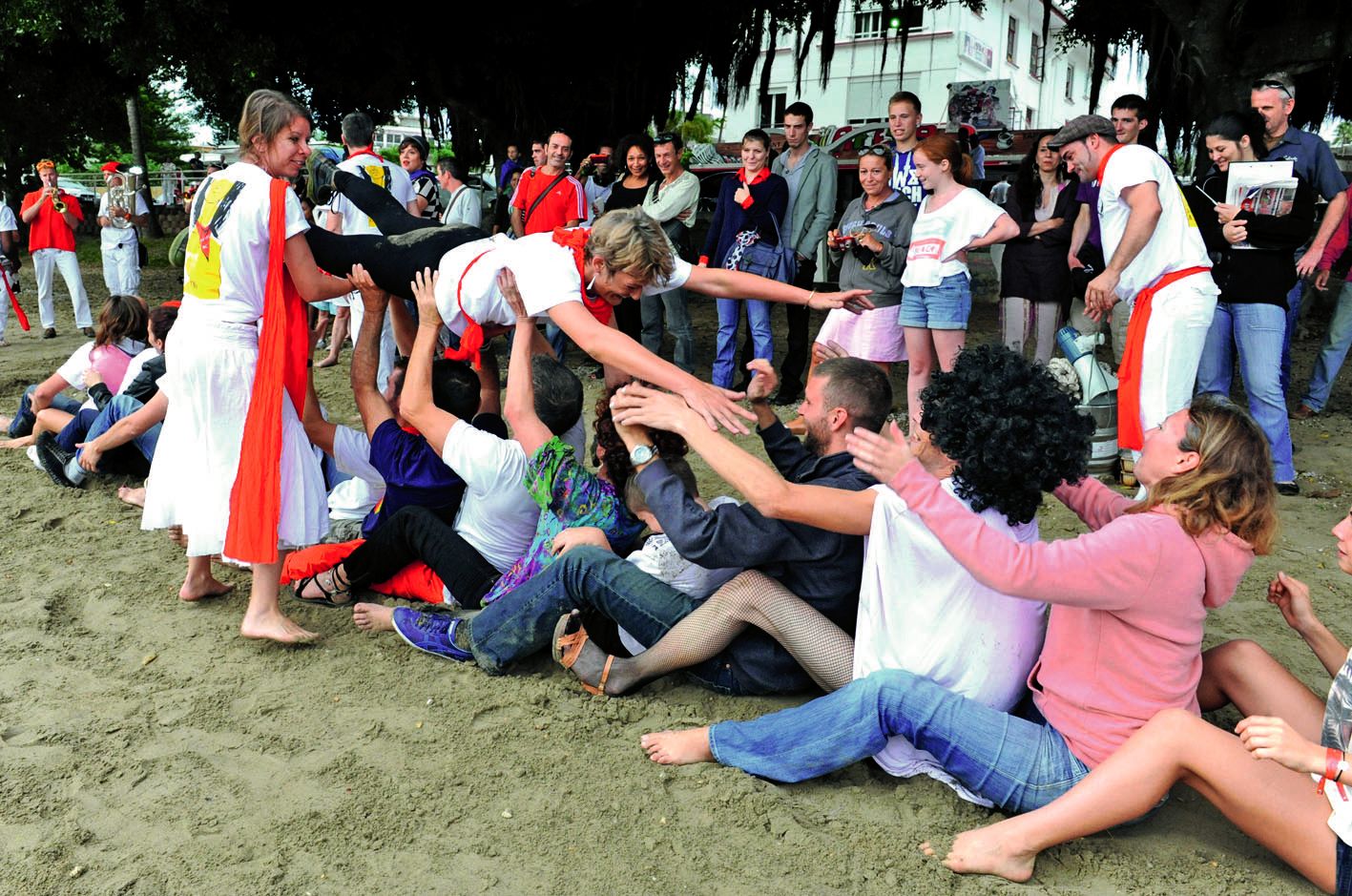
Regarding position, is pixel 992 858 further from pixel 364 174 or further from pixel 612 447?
pixel 364 174

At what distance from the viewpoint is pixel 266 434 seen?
136 inches

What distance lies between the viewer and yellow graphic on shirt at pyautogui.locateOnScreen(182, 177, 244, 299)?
11.0ft

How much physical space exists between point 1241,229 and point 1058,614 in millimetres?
3550

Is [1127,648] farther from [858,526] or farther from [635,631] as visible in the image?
[635,631]

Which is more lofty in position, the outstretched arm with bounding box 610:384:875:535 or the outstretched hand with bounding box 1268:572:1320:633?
the outstretched arm with bounding box 610:384:875:535

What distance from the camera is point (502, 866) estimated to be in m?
2.40

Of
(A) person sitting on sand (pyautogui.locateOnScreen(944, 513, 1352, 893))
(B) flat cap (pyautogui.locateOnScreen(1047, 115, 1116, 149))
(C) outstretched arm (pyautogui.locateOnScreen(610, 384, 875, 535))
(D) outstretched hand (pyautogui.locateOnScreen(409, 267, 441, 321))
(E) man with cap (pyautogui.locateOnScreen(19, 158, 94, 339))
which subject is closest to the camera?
(A) person sitting on sand (pyautogui.locateOnScreen(944, 513, 1352, 893))

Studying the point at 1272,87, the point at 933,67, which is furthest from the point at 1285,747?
the point at 933,67

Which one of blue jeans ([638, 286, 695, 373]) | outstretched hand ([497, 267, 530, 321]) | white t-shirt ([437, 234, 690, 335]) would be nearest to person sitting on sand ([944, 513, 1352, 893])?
white t-shirt ([437, 234, 690, 335])

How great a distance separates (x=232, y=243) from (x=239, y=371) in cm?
42

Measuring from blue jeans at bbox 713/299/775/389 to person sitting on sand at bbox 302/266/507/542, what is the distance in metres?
3.29

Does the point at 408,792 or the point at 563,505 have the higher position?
the point at 563,505

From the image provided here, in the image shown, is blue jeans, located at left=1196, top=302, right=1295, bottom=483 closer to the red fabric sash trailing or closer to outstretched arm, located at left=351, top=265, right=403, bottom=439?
outstretched arm, located at left=351, top=265, right=403, bottom=439

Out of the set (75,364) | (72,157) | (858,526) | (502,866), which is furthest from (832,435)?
(72,157)
